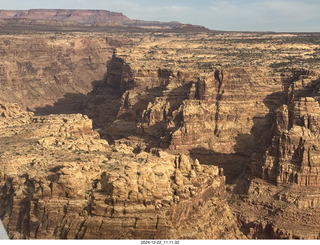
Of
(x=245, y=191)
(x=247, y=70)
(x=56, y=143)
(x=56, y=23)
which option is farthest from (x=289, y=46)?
(x=56, y=23)

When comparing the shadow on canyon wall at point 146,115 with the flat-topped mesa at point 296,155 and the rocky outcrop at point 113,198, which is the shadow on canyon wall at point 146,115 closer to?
the flat-topped mesa at point 296,155

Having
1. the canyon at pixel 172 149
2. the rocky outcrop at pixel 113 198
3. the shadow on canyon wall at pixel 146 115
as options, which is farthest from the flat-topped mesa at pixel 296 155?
the rocky outcrop at pixel 113 198

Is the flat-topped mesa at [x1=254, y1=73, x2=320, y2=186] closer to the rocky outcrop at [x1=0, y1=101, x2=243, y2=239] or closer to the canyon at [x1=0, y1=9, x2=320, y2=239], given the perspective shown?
the canyon at [x1=0, y1=9, x2=320, y2=239]

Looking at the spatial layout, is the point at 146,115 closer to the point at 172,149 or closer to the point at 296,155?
the point at 172,149

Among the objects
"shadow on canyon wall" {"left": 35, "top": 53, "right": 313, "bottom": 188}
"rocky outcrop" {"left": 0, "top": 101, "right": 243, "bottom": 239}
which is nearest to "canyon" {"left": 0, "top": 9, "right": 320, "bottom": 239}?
"rocky outcrop" {"left": 0, "top": 101, "right": 243, "bottom": 239}

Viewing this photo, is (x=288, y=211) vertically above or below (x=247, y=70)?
below

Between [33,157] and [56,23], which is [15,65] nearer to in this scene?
[33,157]

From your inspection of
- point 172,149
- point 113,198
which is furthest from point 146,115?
point 113,198
